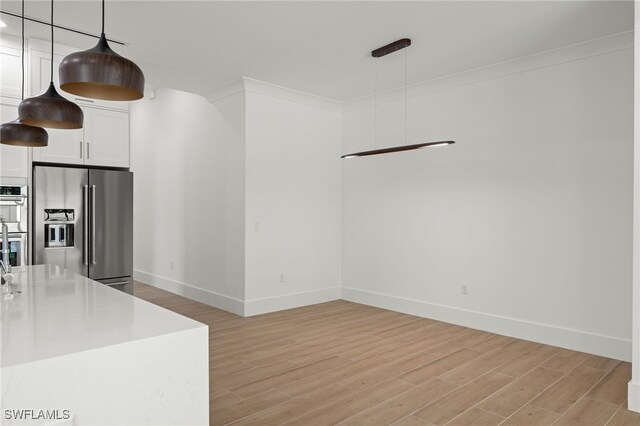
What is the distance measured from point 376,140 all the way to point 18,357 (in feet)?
17.5

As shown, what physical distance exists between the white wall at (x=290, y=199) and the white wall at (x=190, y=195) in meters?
0.20

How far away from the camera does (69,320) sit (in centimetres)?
181

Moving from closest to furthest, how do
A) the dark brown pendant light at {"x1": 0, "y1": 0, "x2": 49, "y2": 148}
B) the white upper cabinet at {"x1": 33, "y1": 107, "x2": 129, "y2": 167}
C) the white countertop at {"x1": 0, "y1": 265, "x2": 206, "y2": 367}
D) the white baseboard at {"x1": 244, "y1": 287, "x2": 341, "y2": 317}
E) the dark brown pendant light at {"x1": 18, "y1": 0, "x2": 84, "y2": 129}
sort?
the white countertop at {"x1": 0, "y1": 265, "x2": 206, "y2": 367} < the dark brown pendant light at {"x1": 18, "y1": 0, "x2": 84, "y2": 129} < the dark brown pendant light at {"x1": 0, "y1": 0, "x2": 49, "y2": 148} < the white upper cabinet at {"x1": 33, "y1": 107, "x2": 129, "y2": 167} < the white baseboard at {"x1": 244, "y1": 287, "x2": 341, "y2": 317}

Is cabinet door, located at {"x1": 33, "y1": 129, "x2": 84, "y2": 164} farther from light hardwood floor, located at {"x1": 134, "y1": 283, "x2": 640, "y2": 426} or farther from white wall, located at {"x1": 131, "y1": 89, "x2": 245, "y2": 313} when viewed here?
light hardwood floor, located at {"x1": 134, "y1": 283, "x2": 640, "y2": 426}

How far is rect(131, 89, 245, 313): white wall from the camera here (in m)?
5.73

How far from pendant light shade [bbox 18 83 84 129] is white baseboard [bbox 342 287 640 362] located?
4561 mm

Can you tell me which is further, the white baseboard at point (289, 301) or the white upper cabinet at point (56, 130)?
the white baseboard at point (289, 301)

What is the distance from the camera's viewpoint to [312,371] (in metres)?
3.67

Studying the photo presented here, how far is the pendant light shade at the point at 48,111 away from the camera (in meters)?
2.15

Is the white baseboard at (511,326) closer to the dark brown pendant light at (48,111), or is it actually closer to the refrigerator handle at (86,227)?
the refrigerator handle at (86,227)

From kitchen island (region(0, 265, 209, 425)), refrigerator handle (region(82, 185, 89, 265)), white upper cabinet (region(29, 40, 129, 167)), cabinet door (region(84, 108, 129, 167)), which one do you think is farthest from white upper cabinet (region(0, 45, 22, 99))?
kitchen island (region(0, 265, 209, 425))

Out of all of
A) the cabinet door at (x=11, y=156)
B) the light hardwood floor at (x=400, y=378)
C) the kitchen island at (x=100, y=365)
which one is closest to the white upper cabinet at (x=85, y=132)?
the cabinet door at (x=11, y=156)

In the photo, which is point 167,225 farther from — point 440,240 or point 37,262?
point 440,240

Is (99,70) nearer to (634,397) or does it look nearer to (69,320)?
(69,320)
